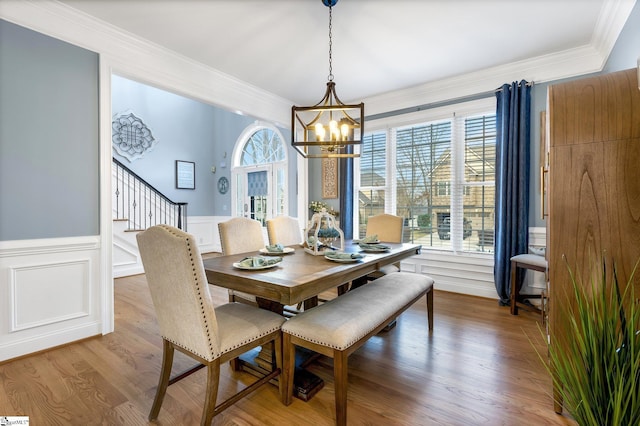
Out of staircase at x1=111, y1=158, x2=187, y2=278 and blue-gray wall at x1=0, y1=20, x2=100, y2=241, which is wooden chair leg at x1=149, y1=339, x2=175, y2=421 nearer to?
blue-gray wall at x1=0, y1=20, x2=100, y2=241

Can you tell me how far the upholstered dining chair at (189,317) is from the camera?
138cm

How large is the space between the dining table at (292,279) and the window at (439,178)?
1908 millimetres

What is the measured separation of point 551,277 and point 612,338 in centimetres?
63

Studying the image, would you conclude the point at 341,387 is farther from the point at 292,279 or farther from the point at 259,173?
the point at 259,173

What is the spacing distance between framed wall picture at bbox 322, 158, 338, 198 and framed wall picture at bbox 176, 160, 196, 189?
150 inches

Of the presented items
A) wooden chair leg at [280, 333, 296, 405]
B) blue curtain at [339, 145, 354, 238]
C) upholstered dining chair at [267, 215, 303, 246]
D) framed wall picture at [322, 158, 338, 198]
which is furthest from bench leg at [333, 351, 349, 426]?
framed wall picture at [322, 158, 338, 198]

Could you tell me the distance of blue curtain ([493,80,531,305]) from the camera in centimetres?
328

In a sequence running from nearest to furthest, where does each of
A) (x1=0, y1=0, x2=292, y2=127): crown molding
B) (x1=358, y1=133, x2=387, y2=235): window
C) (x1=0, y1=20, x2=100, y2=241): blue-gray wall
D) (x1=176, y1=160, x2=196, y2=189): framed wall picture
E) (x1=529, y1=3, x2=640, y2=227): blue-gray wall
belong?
(x1=529, y1=3, x2=640, y2=227): blue-gray wall, (x1=0, y1=20, x2=100, y2=241): blue-gray wall, (x1=0, y1=0, x2=292, y2=127): crown molding, (x1=358, y1=133, x2=387, y2=235): window, (x1=176, y1=160, x2=196, y2=189): framed wall picture

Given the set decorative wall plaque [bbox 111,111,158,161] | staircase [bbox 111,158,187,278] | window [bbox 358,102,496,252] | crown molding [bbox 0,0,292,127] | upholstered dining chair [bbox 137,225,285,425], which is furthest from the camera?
decorative wall plaque [bbox 111,111,158,161]

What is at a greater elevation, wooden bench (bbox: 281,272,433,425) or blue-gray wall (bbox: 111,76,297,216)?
blue-gray wall (bbox: 111,76,297,216)

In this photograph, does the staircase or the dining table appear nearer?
the dining table

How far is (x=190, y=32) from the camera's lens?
9.12 ft

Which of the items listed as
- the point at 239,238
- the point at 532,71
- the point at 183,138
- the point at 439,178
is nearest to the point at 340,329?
the point at 239,238

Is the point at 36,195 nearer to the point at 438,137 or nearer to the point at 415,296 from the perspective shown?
the point at 415,296
